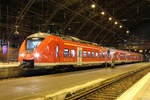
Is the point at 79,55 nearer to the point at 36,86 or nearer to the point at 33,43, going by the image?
the point at 33,43

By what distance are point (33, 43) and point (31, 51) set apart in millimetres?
818

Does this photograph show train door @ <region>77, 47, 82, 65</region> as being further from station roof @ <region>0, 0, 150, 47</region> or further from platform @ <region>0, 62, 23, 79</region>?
station roof @ <region>0, 0, 150, 47</region>

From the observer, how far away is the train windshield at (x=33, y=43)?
14.6 metres

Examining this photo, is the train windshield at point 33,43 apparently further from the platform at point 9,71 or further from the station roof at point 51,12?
the station roof at point 51,12

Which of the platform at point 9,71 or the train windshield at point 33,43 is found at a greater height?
the train windshield at point 33,43

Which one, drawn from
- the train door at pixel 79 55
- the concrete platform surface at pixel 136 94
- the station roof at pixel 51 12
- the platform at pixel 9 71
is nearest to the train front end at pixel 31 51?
the platform at pixel 9 71

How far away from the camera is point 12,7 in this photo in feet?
112

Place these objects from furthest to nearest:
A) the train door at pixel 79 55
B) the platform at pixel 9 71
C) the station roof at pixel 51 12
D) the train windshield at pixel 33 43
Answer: the station roof at pixel 51 12
the train door at pixel 79 55
the train windshield at pixel 33 43
the platform at pixel 9 71

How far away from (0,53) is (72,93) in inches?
880

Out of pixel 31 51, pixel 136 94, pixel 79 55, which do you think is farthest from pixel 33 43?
pixel 136 94

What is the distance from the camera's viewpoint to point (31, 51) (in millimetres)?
14352

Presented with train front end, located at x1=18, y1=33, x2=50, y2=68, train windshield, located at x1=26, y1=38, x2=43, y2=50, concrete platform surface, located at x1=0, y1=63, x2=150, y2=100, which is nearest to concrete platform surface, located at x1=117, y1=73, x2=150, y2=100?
concrete platform surface, located at x1=0, y1=63, x2=150, y2=100

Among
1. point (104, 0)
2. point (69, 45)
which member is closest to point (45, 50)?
point (69, 45)

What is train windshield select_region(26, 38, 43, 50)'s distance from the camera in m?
14.6
